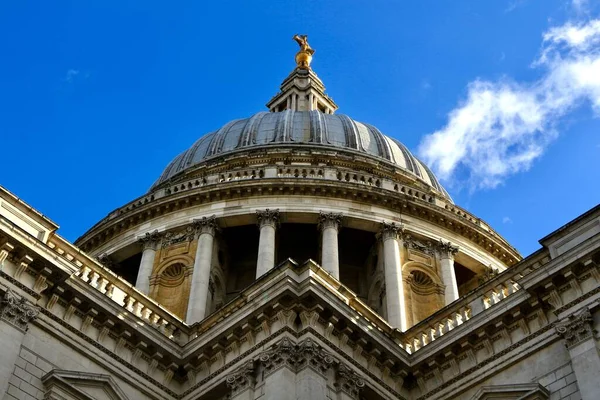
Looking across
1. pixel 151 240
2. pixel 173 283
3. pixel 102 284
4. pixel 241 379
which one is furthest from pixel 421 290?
pixel 241 379

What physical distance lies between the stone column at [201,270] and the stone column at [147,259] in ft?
6.56

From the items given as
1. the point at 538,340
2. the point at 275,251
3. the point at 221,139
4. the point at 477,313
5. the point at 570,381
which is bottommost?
the point at 570,381

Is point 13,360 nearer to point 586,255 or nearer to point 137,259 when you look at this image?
point 586,255

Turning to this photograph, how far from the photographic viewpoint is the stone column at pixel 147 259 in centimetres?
3553

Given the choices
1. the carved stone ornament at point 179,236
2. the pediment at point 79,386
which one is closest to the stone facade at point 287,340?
the pediment at point 79,386

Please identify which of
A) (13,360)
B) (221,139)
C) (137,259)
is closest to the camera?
(13,360)

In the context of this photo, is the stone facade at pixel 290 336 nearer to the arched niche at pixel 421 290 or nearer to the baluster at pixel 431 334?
the baluster at pixel 431 334

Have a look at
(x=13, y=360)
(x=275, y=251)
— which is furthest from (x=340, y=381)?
(x=275, y=251)

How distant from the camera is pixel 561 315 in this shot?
19594mm

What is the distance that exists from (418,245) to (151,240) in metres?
11.4

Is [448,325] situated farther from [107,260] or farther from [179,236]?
[107,260]

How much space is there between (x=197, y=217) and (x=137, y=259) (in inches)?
146

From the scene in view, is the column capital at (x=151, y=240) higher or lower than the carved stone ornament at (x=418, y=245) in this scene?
higher

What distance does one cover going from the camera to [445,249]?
122 ft
